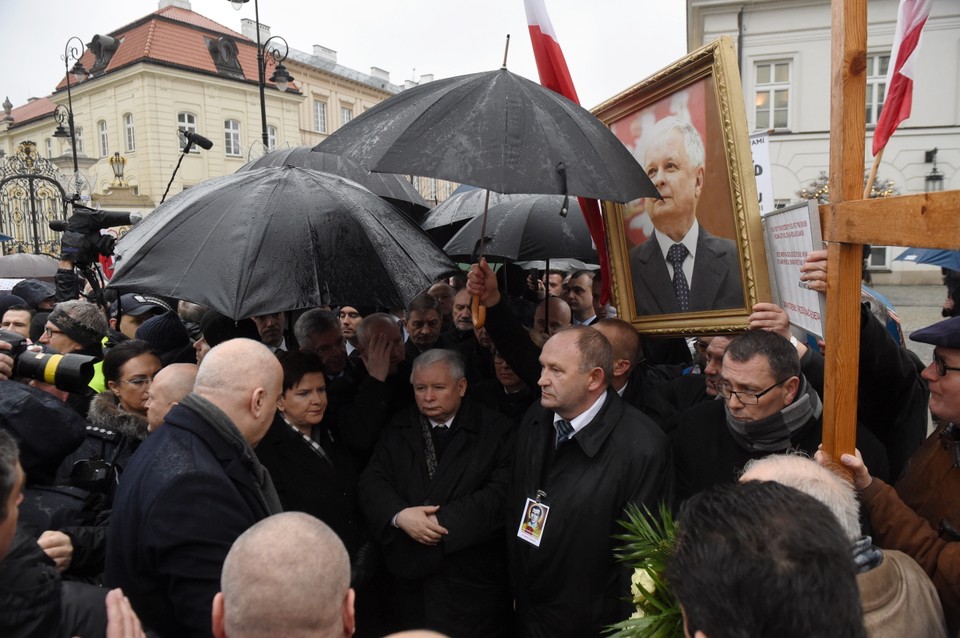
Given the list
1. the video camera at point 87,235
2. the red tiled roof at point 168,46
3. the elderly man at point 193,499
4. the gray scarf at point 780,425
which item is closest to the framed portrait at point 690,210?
the gray scarf at point 780,425

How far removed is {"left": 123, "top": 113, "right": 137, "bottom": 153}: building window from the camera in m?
32.5

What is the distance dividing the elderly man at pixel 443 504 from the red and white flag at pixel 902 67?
2.20 meters

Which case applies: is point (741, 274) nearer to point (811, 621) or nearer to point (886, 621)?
point (886, 621)

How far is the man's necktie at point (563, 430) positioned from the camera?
303cm

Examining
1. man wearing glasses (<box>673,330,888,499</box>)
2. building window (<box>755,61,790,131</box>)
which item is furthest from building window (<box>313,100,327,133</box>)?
man wearing glasses (<box>673,330,888,499</box>)

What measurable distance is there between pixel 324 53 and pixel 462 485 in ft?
142

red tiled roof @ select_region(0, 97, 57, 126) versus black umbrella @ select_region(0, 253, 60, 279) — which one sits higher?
red tiled roof @ select_region(0, 97, 57, 126)

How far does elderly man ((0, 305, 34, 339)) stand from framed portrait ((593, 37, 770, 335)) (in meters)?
4.46

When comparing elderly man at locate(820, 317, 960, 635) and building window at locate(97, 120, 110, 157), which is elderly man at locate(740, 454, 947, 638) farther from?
building window at locate(97, 120, 110, 157)

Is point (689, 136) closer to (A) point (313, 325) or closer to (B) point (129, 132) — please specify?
(A) point (313, 325)

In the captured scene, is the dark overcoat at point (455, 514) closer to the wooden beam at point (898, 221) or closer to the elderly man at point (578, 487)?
the elderly man at point (578, 487)

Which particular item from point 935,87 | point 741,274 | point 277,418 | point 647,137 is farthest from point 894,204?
point 935,87

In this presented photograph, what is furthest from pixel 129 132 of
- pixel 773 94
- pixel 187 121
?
pixel 773 94

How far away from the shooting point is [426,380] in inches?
138
